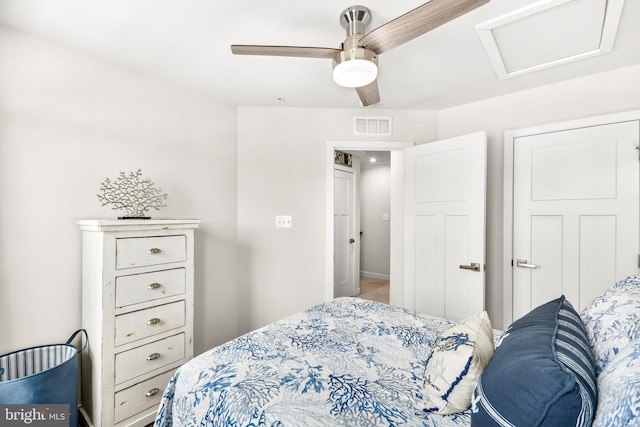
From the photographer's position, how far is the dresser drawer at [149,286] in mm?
1738

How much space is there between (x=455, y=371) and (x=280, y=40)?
1.83 metres

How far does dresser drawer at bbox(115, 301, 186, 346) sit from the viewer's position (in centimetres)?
173

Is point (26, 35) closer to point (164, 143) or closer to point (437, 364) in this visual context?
point (164, 143)

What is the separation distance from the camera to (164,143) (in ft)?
7.79

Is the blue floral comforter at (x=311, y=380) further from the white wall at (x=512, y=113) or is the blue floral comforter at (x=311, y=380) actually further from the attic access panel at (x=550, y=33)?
the attic access panel at (x=550, y=33)

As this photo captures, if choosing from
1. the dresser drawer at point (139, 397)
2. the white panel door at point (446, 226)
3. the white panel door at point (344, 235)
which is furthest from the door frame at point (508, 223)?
the dresser drawer at point (139, 397)

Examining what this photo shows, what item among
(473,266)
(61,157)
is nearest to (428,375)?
(473,266)

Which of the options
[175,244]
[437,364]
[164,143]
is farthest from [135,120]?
[437,364]

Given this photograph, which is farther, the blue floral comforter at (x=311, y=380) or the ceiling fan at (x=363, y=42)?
the ceiling fan at (x=363, y=42)

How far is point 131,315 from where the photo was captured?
5.81 ft

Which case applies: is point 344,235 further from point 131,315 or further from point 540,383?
point 540,383

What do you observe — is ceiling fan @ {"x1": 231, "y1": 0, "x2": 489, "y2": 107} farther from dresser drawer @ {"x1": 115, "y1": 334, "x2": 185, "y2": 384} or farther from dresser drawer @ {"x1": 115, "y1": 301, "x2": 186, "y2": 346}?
dresser drawer @ {"x1": 115, "y1": 334, "x2": 185, "y2": 384}

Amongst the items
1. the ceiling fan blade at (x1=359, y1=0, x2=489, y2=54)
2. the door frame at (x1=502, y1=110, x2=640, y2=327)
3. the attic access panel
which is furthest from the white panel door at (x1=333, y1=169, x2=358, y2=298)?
the ceiling fan blade at (x1=359, y1=0, x2=489, y2=54)

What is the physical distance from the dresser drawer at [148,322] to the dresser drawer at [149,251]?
287mm
